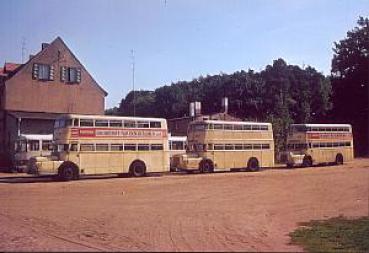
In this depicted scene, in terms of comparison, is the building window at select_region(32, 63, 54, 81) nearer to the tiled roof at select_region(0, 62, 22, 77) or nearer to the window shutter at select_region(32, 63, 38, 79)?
the window shutter at select_region(32, 63, 38, 79)

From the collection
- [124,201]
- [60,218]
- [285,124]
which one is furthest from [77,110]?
[60,218]

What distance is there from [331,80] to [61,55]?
35.6 m

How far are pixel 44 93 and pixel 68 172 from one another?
21608mm

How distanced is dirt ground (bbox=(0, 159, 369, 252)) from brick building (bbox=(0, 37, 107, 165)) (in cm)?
2098

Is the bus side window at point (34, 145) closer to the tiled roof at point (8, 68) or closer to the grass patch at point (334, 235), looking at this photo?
the tiled roof at point (8, 68)

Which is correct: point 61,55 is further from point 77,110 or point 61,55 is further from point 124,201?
point 124,201

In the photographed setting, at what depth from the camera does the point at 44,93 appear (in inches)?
1871

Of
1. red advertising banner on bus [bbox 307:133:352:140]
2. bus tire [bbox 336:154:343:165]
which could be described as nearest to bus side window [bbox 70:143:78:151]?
red advertising banner on bus [bbox 307:133:352:140]

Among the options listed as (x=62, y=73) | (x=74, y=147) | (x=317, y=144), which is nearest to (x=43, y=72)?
(x=62, y=73)

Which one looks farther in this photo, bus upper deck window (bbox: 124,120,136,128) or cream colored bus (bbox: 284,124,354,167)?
cream colored bus (bbox: 284,124,354,167)

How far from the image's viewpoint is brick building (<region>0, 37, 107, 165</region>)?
44.9 m

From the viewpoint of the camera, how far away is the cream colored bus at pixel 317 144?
39784mm

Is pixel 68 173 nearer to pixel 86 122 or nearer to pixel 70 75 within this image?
pixel 86 122

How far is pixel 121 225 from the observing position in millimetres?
13594
